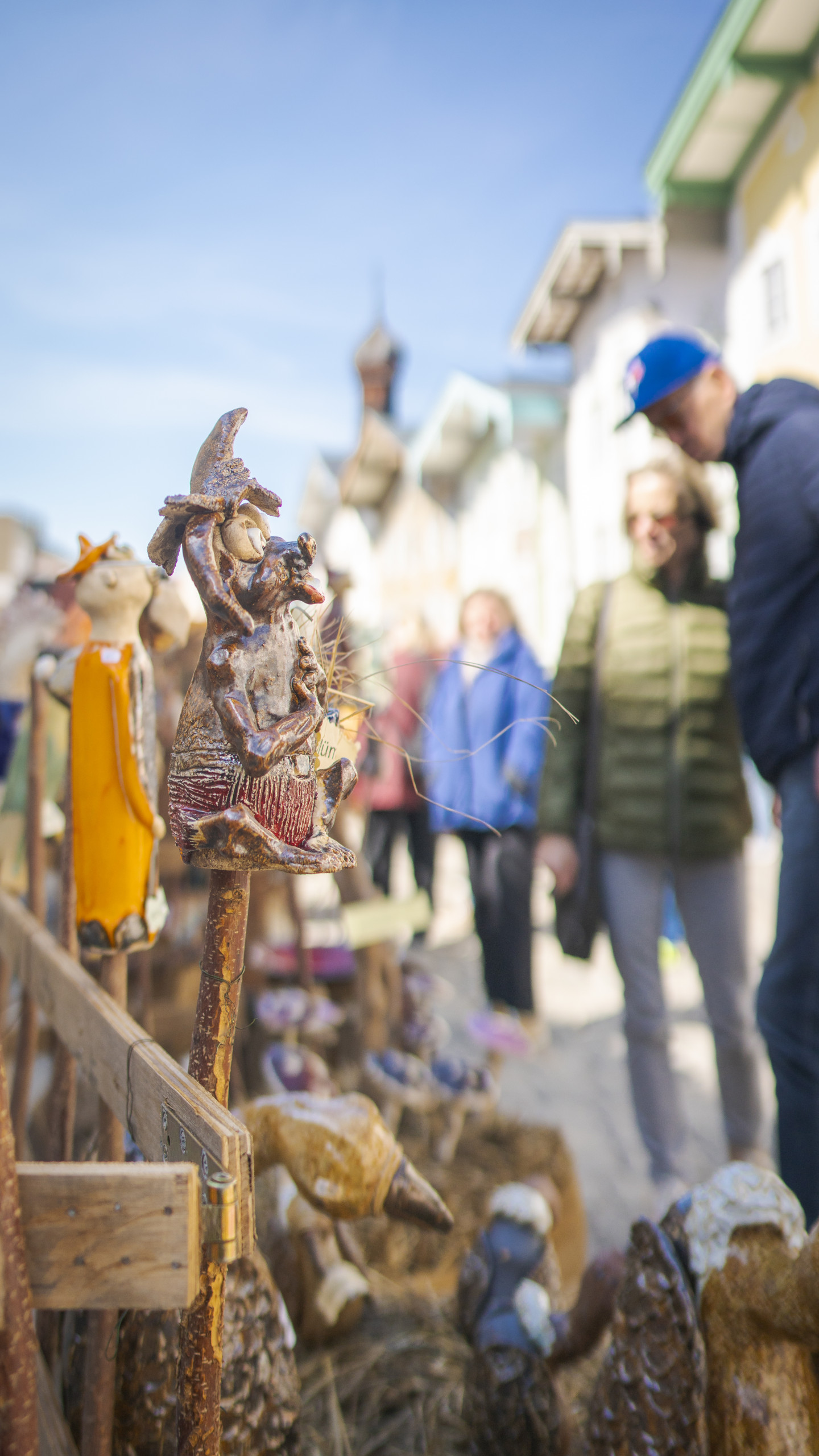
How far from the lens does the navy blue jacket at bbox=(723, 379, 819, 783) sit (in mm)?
1603

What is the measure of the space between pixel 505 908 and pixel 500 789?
435 millimetres

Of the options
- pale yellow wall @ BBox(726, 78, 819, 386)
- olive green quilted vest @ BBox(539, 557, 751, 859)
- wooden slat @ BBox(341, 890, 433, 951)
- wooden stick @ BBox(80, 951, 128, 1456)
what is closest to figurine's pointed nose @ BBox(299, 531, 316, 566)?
wooden stick @ BBox(80, 951, 128, 1456)

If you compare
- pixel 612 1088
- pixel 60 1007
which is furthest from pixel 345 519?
pixel 60 1007

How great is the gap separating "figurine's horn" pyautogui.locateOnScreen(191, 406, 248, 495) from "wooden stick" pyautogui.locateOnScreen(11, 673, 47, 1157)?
0.90 meters

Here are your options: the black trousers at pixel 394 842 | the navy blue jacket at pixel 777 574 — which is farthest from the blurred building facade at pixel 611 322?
the navy blue jacket at pixel 777 574

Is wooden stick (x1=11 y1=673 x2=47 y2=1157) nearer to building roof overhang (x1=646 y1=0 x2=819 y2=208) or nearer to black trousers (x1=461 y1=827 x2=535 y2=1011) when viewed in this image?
black trousers (x1=461 y1=827 x2=535 y2=1011)

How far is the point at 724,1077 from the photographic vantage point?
81.1 inches

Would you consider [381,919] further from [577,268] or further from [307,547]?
[577,268]

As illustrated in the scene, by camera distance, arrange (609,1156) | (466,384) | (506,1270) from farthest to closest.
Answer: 1. (466,384)
2. (609,1156)
3. (506,1270)

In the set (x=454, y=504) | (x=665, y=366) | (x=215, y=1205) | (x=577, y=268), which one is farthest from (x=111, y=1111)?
(x=454, y=504)

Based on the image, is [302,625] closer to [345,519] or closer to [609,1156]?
[609,1156]

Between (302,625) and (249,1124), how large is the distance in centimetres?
75

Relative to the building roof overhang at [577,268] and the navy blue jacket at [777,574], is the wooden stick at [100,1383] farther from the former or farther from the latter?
the building roof overhang at [577,268]

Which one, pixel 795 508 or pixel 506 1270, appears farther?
pixel 795 508
